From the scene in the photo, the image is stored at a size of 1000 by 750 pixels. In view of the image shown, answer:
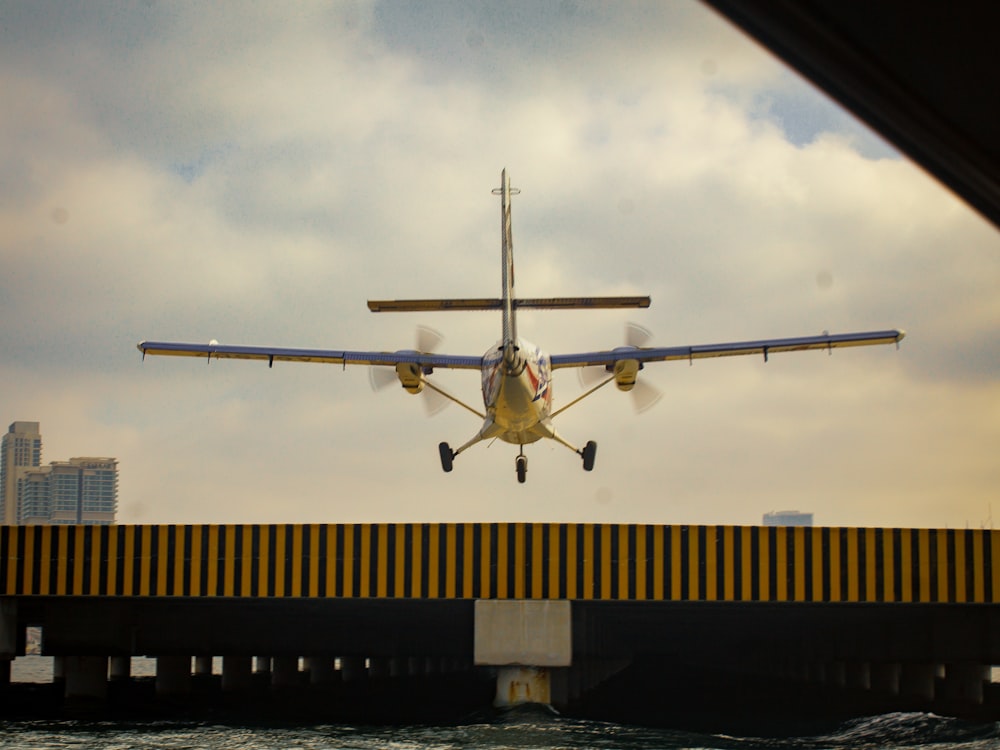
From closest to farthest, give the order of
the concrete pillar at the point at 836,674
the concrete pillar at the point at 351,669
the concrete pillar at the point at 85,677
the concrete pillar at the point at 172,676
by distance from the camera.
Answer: the concrete pillar at the point at 85,677
the concrete pillar at the point at 172,676
the concrete pillar at the point at 836,674
the concrete pillar at the point at 351,669

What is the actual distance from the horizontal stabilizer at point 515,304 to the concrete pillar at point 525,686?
1695 centimetres

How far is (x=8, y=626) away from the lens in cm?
4450

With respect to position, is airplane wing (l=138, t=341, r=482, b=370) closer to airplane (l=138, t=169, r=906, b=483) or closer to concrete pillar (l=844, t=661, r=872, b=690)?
airplane (l=138, t=169, r=906, b=483)

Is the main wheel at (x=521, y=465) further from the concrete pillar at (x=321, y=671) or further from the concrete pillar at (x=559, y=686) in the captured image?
the concrete pillar at (x=321, y=671)

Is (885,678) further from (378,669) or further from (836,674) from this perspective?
(378,669)

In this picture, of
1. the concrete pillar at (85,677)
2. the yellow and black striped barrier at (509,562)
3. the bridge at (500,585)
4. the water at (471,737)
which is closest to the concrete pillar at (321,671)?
the bridge at (500,585)

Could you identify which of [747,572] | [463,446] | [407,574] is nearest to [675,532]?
[747,572]

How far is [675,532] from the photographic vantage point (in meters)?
41.0

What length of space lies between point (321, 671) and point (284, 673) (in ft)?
19.5

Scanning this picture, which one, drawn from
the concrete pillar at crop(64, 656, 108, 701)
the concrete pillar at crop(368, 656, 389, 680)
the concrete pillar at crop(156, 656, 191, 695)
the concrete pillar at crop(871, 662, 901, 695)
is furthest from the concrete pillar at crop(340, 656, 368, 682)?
the concrete pillar at crop(871, 662, 901, 695)

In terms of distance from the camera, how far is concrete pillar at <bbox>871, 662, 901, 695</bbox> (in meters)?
58.4

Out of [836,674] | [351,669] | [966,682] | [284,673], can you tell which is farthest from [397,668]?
[966,682]

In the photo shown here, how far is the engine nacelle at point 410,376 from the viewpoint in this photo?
50.6m

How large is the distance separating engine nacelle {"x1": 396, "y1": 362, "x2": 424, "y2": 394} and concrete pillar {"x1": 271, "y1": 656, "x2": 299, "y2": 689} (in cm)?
2075
